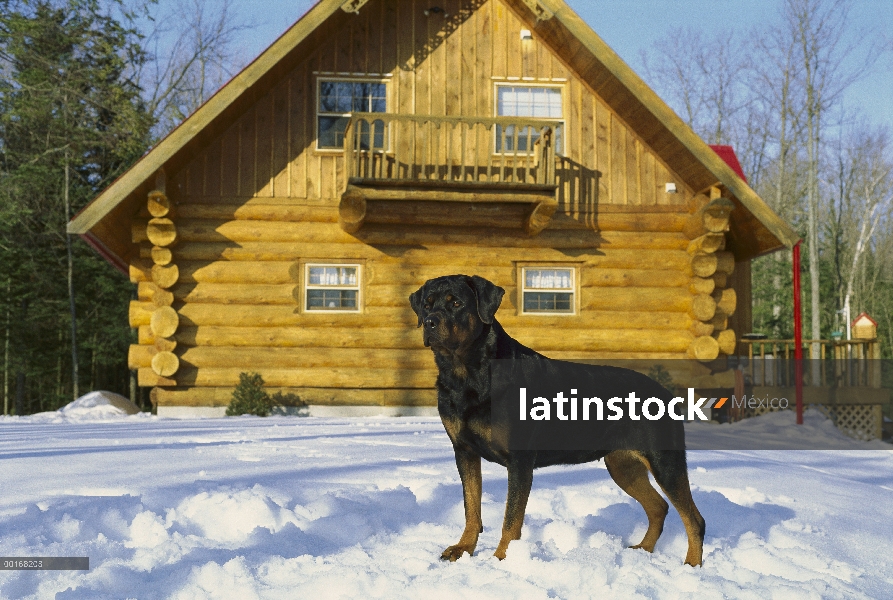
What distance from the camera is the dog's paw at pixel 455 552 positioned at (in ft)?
13.3

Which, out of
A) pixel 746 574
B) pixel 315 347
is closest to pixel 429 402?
pixel 315 347

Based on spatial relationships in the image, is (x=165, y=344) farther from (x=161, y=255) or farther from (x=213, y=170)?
(x=213, y=170)

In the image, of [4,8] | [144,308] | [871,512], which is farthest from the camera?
[4,8]

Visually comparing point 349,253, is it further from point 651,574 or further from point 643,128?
point 651,574

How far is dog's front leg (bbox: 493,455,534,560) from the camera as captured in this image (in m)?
3.81

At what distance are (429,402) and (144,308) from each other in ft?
16.4

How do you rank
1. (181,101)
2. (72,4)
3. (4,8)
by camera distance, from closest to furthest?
(72,4)
(4,8)
(181,101)

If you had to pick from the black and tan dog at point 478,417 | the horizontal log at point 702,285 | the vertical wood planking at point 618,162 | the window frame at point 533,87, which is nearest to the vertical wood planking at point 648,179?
the vertical wood planking at point 618,162

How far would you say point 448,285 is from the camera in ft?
12.7

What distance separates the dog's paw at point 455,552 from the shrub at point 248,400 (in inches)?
390

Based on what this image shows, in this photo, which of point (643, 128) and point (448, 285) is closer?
point (448, 285)

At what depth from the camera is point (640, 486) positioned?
4.30 m

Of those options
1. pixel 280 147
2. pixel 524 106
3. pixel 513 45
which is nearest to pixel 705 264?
pixel 524 106

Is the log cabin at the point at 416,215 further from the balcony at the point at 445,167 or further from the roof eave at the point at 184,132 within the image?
the roof eave at the point at 184,132
